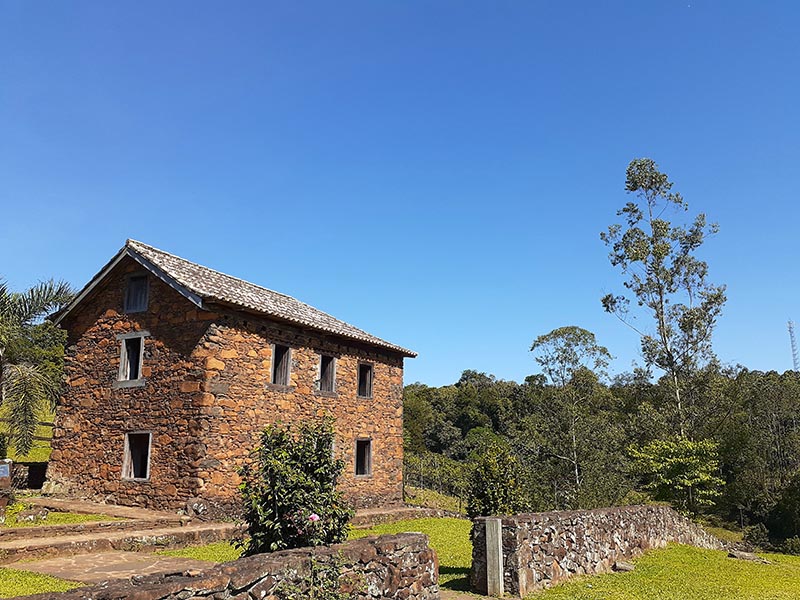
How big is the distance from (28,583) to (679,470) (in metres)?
22.0

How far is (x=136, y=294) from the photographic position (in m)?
17.0

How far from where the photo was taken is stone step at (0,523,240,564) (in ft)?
32.8

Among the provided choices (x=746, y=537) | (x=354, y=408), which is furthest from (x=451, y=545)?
(x=746, y=537)

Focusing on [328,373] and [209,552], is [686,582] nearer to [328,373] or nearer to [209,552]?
[209,552]

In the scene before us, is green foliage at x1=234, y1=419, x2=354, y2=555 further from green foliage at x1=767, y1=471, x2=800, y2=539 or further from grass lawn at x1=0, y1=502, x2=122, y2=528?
green foliage at x1=767, y1=471, x2=800, y2=539

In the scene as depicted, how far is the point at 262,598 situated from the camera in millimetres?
4762

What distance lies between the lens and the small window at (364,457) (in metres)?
20.2

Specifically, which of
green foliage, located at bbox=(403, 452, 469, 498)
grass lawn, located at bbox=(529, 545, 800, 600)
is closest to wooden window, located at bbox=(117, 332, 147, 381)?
grass lawn, located at bbox=(529, 545, 800, 600)

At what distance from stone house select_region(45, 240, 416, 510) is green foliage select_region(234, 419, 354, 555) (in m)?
7.92

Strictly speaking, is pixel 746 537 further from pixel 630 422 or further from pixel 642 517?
pixel 642 517

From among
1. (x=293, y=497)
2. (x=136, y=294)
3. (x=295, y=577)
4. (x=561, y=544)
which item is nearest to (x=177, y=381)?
(x=136, y=294)

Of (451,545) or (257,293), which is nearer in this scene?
(451,545)

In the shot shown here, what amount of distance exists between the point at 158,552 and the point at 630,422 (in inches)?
1027

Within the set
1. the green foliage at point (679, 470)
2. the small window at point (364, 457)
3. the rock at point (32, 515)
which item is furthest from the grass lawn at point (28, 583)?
the green foliage at point (679, 470)
